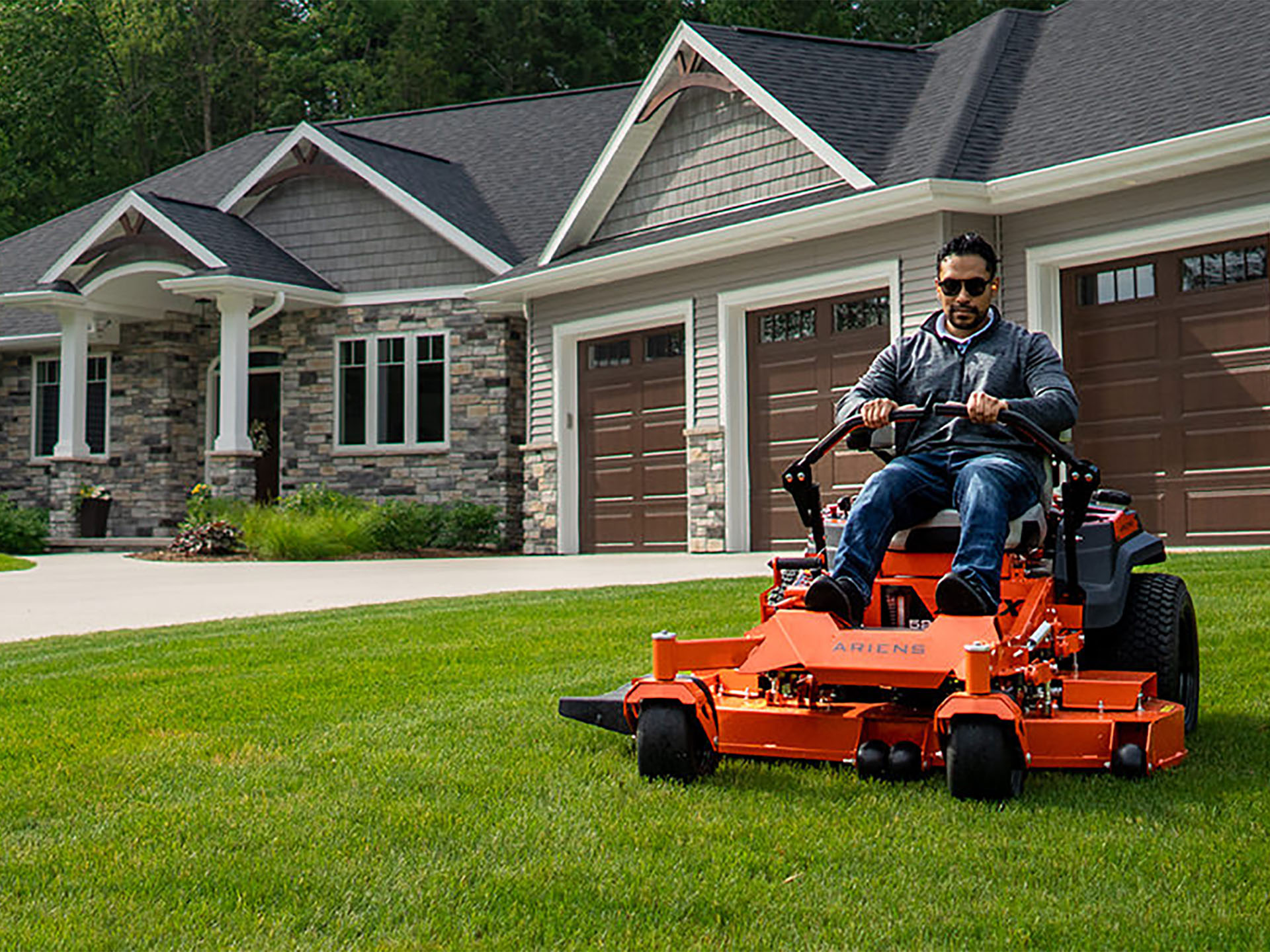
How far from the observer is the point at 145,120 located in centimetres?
3744

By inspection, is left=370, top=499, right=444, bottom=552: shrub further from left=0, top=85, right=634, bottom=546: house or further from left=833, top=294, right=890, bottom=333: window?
left=833, top=294, right=890, bottom=333: window

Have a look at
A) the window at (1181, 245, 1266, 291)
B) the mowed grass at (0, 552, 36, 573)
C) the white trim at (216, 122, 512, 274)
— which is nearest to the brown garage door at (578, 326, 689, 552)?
the white trim at (216, 122, 512, 274)

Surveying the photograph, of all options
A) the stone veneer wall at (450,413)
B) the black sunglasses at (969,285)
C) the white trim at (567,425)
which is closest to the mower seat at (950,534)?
the black sunglasses at (969,285)

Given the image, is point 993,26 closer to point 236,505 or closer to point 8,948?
point 236,505

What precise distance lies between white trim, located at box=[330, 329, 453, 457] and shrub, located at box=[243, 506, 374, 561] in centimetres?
241

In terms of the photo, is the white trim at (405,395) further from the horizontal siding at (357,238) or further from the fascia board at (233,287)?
the fascia board at (233,287)

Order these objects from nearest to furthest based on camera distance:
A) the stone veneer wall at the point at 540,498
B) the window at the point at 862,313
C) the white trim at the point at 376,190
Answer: the window at the point at 862,313 → the stone veneer wall at the point at 540,498 → the white trim at the point at 376,190

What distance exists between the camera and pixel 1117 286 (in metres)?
12.4

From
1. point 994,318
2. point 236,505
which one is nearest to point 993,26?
point 236,505

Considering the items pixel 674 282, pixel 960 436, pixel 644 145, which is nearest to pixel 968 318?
pixel 960 436

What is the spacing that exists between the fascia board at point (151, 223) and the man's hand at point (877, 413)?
15.0 meters

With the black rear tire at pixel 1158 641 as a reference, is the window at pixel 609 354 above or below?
above

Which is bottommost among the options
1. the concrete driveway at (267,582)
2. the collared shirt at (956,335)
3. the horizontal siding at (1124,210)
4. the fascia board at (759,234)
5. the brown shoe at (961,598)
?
the concrete driveway at (267,582)

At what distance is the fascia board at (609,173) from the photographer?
15398 millimetres
